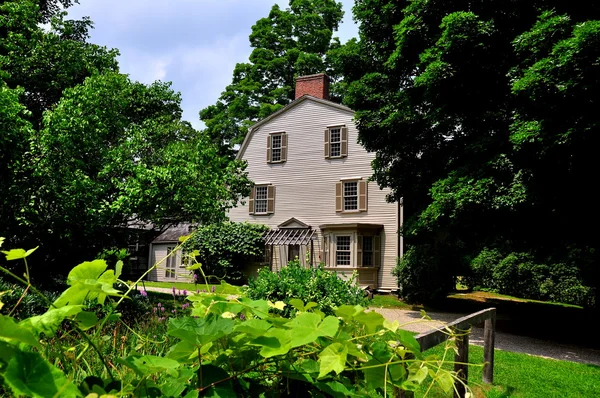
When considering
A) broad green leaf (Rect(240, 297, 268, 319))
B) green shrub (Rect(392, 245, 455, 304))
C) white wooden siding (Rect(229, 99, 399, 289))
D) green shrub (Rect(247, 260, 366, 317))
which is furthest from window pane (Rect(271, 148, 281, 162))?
broad green leaf (Rect(240, 297, 268, 319))

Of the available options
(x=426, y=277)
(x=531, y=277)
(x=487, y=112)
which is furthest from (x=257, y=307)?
(x=531, y=277)

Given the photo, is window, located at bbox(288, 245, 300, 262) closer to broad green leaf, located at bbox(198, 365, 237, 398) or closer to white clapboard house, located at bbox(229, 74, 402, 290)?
white clapboard house, located at bbox(229, 74, 402, 290)

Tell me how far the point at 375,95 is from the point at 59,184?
960cm

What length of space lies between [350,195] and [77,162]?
48.3 feet

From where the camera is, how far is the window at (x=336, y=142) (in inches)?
895

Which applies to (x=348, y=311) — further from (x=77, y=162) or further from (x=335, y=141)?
(x=335, y=141)

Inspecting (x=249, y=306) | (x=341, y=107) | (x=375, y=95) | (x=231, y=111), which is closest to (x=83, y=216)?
(x=375, y=95)

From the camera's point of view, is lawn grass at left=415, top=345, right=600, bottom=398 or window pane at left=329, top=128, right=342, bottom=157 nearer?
lawn grass at left=415, top=345, right=600, bottom=398

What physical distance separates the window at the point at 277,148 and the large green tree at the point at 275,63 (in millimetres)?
7261

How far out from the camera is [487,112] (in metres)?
11.1

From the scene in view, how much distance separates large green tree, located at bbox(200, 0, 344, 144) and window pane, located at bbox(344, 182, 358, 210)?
11.7 m

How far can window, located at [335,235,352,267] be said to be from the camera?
21609mm

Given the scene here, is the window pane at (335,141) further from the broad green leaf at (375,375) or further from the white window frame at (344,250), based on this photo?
the broad green leaf at (375,375)

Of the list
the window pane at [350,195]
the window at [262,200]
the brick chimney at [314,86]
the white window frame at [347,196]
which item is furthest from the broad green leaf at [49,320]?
the brick chimney at [314,86]
